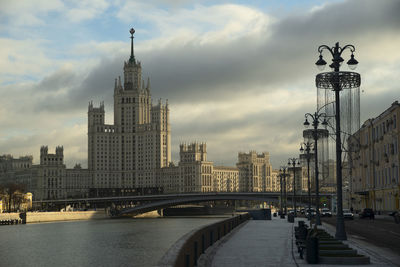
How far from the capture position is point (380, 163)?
81.6 metres

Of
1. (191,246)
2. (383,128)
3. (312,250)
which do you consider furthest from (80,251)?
(383,128)

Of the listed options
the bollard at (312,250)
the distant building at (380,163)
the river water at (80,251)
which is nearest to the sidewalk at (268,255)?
the bollard at (312,250)

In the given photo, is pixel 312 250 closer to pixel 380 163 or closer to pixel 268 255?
pixel 268 255

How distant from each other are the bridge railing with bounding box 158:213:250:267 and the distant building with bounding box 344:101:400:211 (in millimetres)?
34983

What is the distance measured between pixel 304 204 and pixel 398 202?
209 feet

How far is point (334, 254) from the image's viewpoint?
22.8 metres

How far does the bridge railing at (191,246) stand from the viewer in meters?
15.7

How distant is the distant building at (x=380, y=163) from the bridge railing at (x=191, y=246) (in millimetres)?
34983

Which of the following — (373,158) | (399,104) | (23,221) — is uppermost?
(399,104)

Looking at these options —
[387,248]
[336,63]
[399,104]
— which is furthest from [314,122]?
[399,104]

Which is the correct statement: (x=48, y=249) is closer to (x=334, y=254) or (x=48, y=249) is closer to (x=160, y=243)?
(x=160, y=243)

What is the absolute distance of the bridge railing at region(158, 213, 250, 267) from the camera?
51.6 feet

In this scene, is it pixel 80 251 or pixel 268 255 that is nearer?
pixel 268 255

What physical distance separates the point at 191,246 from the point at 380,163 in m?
65.4
